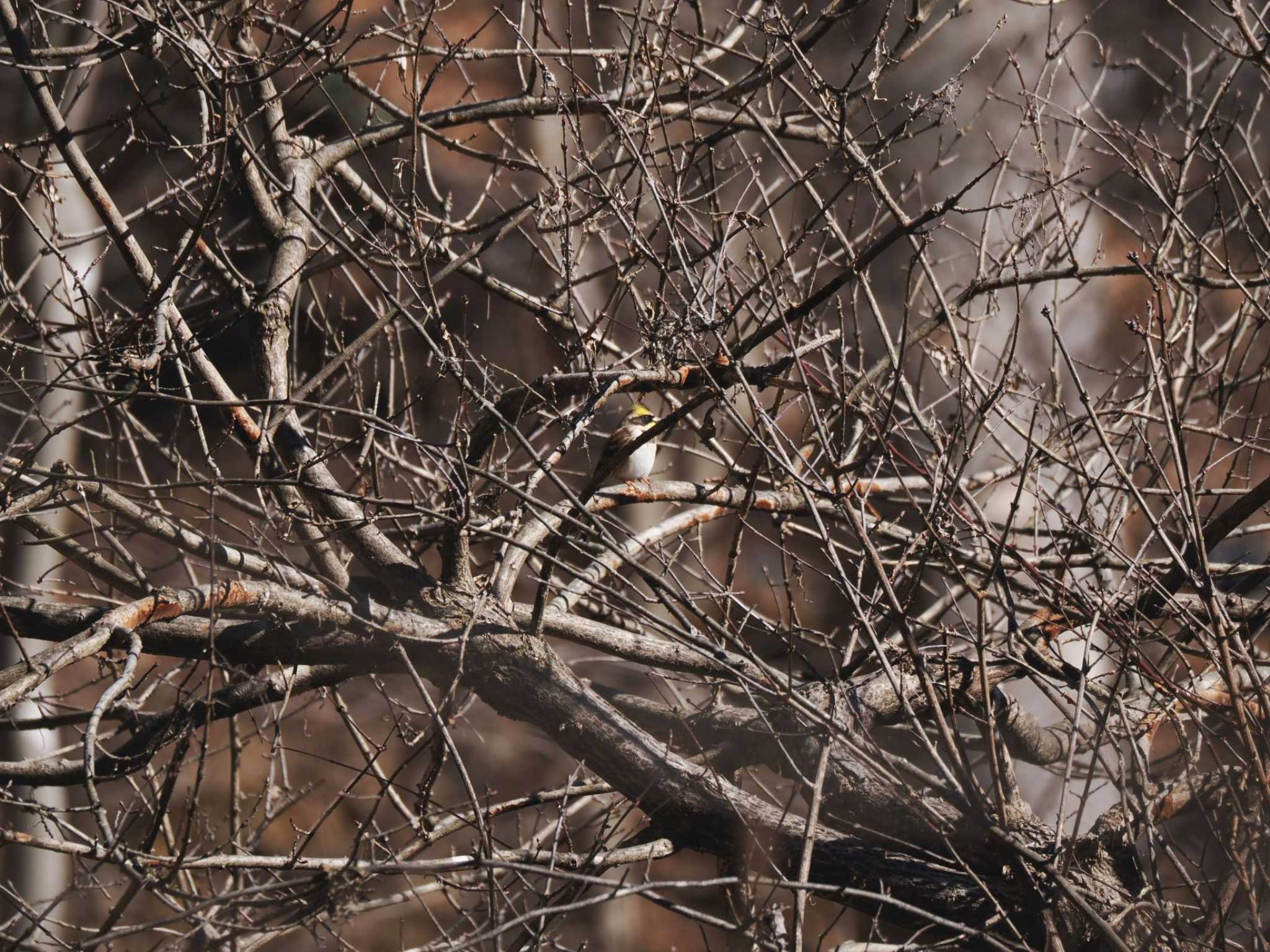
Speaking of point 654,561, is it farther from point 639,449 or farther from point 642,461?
point 642,461

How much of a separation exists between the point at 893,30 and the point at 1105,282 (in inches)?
145

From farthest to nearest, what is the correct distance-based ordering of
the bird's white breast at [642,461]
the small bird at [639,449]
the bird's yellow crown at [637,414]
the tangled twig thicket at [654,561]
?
the bird's white breast at [642,461] < the bird's yellow crown at [637,414] < the small bird at [639,449] < the tangled twig thicket at [654,561]

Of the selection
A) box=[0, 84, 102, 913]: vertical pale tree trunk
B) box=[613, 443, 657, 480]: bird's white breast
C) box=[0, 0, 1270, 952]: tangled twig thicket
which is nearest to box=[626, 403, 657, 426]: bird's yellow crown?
box=[613, 443, 657, 480]: bird's white breast

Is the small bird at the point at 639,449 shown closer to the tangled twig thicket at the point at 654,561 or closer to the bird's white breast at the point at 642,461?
the bird's white breast at the point at 642,461

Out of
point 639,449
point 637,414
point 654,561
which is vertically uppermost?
point 637,414

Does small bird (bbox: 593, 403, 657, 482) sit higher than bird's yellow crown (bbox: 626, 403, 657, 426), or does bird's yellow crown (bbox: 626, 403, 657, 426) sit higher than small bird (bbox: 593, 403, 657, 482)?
bird's yellow crown (bbox: 626, 403, 657, 426)

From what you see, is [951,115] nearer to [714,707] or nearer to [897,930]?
[714,707]

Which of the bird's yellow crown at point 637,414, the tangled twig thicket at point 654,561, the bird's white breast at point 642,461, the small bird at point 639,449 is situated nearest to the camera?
the tangled twig thicket at point 654,561

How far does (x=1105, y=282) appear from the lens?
9648mm

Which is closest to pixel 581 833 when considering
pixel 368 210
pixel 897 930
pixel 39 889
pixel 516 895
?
pixel 897 930

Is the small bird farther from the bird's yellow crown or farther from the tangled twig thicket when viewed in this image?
the tangled twig thicket

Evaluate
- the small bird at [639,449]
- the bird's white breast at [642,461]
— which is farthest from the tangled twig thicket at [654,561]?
the bird's white breast at [642,461]

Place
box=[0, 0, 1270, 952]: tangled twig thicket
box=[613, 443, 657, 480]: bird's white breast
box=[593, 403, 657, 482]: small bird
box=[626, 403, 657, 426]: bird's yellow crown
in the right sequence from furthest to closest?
box=[613, 443, 657, 480]: bird's white breast
box=[626, 403, 657, 426]: bird's yellow crown
box=[593, 403, 657, 482]: small bird
box=[0, 0, 1270, 952]: tangled twig thicket

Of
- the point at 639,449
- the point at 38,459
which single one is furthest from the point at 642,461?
the point at 38,459
